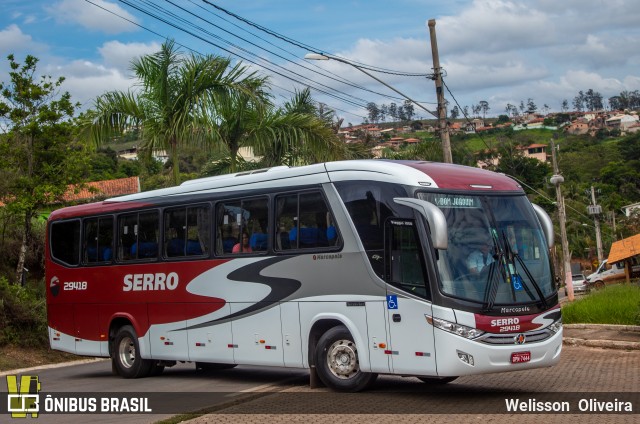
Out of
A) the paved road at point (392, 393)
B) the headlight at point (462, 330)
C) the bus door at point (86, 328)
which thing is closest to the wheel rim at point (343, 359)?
the paved road at point (392, 393)

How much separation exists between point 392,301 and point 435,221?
152cm

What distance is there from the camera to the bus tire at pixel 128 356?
16578 millimetres

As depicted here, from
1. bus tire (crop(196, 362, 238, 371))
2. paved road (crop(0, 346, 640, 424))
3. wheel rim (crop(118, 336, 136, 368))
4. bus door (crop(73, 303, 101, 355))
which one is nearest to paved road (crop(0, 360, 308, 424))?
paved road (crop(0, 346, 640, 424))

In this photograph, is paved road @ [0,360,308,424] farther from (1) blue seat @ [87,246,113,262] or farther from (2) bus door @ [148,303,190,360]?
(1) blue seat @ [87,246,113,262]

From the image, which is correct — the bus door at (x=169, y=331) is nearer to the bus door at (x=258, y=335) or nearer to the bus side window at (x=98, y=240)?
the bus door at (x=258, y=335)

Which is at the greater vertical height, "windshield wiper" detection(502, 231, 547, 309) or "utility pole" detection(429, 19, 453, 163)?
"utility pole" detection(429, 19, 453, 163)

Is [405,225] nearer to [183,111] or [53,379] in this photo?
[53,379]

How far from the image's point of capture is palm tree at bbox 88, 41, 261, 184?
20922 mm

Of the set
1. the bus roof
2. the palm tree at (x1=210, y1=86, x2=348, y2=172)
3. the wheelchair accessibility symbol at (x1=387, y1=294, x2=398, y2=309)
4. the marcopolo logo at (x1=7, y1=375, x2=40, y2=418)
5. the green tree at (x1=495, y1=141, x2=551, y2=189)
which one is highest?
the green tree at (x1=495, y1=141, x2=551, y2=189)

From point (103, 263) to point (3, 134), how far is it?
667cm

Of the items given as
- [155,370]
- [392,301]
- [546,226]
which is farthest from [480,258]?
[155,370]

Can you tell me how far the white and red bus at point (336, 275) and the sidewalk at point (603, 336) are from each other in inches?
221

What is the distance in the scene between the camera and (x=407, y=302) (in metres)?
11.5

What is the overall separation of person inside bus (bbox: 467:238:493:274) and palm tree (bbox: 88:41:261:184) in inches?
424
